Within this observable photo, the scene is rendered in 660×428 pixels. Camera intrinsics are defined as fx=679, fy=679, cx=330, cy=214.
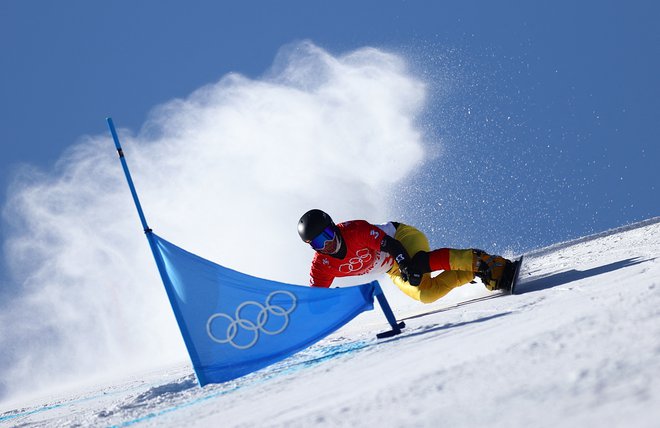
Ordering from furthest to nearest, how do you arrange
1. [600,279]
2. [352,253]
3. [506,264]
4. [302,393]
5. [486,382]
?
[352,253], [506,264], [600,279], [302,393], [486,382]

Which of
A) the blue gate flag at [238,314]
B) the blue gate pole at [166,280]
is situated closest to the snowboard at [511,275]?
the blue gate flag at [238,314]

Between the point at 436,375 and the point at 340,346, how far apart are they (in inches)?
95.5

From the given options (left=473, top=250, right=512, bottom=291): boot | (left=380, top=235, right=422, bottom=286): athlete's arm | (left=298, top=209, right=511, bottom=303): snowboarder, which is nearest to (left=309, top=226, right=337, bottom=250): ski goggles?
(left=298, top=209, right=511, bottom=303): snowboarder

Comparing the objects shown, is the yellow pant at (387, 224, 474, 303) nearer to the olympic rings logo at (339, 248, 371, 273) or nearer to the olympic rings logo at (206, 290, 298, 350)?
the olympic rings logo at (339, 248, 371, 273)

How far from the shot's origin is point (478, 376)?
2.16 m

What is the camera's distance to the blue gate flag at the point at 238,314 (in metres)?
4.49

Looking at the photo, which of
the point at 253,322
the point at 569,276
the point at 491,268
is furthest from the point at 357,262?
the point at 569,276

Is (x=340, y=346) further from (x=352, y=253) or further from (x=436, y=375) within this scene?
(x=436, y=375)

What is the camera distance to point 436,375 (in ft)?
7.80

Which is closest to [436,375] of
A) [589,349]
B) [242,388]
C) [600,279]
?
[589,349]

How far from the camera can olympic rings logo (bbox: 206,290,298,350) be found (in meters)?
4.53

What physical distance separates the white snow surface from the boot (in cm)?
38

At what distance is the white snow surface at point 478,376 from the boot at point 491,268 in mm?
382

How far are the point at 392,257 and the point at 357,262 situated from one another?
33cm
